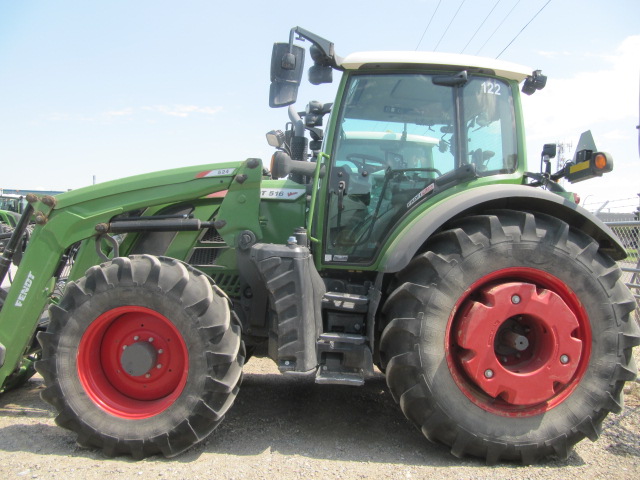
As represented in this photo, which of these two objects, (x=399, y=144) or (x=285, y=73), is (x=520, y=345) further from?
(x=285, y=73)

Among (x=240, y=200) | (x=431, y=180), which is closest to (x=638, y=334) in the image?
(x=431, y=180)

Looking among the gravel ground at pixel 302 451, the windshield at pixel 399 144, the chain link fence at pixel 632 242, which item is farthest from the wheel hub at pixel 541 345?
the chain link fence at pixel 632 242

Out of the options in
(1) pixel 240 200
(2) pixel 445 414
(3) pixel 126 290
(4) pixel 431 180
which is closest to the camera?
(2) pixel 445 414

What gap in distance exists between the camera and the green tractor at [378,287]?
2.91 m

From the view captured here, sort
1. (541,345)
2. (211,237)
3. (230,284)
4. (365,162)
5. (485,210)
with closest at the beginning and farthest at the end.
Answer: (541,345), (485,210), (365,162), (230,284), (211,237)

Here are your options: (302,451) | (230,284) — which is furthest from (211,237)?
(302,451)

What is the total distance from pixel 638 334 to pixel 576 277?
52 centimetres

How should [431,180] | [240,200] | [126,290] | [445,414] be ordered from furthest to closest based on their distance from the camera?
→ 1. [240,200]
2. [431,180]
3. [126,290]
4. [445,414]

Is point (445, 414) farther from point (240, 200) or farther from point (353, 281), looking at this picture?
point (240, 200)

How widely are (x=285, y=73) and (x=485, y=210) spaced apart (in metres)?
1.54

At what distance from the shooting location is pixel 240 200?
3725 millimetres

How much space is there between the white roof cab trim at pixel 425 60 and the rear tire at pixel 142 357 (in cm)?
178

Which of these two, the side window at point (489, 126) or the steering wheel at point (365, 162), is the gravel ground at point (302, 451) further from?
the side window at point (489, 126)

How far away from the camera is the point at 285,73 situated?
10.1 ft
